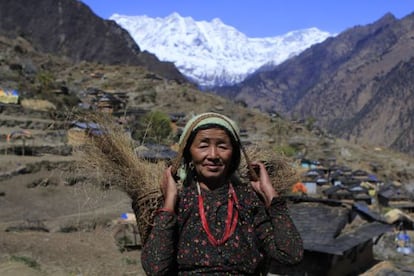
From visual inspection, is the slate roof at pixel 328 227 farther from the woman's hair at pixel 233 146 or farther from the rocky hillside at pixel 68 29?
the rocky hillside at pixel 68 29

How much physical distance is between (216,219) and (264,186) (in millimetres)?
272

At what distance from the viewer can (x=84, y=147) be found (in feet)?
9.35

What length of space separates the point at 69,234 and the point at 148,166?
9.75 m

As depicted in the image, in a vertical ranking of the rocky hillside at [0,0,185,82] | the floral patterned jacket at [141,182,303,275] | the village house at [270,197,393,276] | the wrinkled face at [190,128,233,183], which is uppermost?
the rocky hillside at [0,0,185,82]

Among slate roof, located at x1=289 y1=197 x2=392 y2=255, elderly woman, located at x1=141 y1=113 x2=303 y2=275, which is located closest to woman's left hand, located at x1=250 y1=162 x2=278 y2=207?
elderly woman, located at x1=141 y1=113 x2=303 y2=275

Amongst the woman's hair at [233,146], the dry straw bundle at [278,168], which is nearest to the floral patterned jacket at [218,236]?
the woman's hair at [233,146]

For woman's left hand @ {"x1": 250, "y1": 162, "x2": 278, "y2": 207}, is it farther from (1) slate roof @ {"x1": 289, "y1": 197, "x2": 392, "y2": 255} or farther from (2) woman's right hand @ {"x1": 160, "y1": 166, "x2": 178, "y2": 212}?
(1) slate roof @ {"x1": 289, "y1": 197, "x2": 392, "y2": 255}

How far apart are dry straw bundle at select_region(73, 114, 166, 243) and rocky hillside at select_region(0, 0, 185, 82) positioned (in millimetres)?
80299

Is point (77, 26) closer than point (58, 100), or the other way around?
point (58, 100)

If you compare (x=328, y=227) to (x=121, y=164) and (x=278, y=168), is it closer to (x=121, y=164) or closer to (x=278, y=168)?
(x=278, y=168)

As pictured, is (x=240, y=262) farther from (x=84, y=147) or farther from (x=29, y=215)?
(x=29, y=215)

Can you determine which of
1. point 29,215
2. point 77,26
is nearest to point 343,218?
point 29,215

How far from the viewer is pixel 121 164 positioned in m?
2.74

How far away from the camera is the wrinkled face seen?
7.11ft
